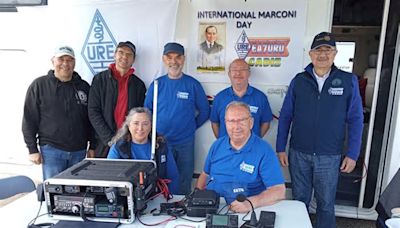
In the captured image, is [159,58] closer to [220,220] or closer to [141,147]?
[141,147]

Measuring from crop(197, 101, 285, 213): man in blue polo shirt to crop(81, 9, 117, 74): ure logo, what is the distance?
5.21 ft

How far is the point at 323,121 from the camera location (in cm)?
231

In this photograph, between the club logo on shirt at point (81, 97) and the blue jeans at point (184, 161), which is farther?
the blue jeans at point (184, 161)

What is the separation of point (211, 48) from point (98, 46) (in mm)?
1028

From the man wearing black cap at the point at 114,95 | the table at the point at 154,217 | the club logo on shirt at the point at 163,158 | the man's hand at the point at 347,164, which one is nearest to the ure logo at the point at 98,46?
the man wearing black cap at the point at 114,95

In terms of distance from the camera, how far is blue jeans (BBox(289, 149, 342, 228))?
2.37m

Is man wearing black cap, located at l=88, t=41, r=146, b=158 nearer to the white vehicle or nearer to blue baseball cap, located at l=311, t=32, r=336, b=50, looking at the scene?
the white vehicle

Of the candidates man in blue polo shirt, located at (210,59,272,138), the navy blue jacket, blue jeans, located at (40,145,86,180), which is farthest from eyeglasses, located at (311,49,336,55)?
blue jeans, located at (40,145,86,180)

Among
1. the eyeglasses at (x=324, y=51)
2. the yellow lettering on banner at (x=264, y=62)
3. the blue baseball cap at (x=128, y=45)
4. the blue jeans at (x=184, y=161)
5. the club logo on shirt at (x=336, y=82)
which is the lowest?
the blue jeans at (x=184, y=161)

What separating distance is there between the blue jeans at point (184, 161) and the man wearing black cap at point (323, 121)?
0.83 m

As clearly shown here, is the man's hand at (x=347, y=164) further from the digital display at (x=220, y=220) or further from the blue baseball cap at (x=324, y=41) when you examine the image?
the digital display at (x=220, y=220)

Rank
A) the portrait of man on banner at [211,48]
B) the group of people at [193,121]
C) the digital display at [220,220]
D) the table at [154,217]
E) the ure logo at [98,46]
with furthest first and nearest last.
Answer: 1. the ure logo at [98,46]
2. the portrait of man on banner at [211,48]
3. the group of people at [193,121]
4. the table at [154,217]
5. the digital display at [220,220]

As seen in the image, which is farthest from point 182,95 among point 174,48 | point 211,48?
point 211,48

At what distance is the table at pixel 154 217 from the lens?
150cm
